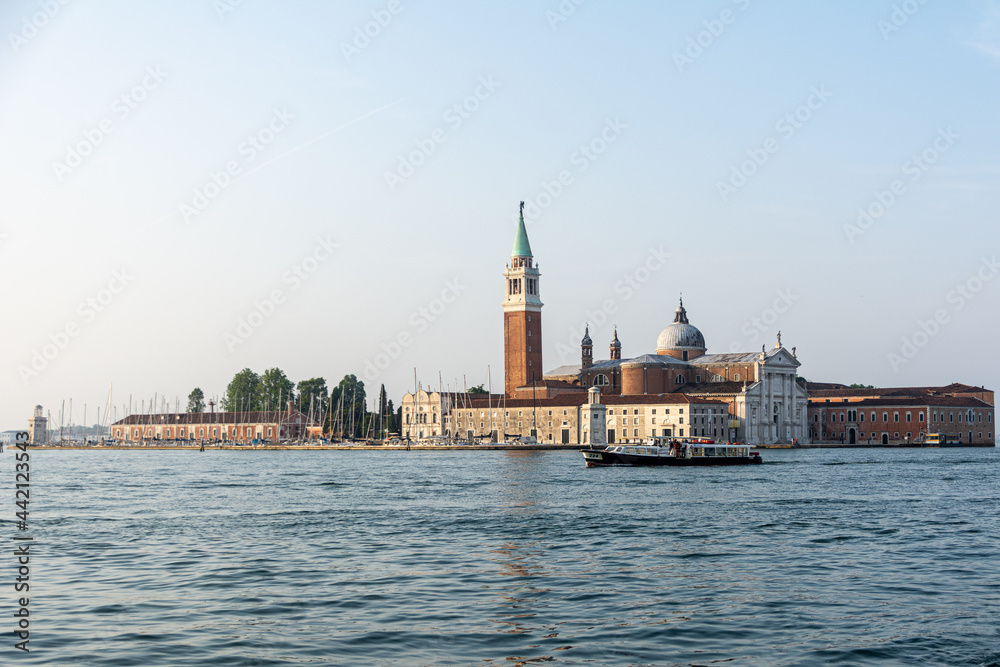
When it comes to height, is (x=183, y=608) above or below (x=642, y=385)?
below

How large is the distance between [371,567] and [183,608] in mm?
4500

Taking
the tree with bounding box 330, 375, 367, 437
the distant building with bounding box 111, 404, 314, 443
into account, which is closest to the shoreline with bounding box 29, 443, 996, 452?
the distant building with bounding box 111, 404, 314, 443

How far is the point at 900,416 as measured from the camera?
115m

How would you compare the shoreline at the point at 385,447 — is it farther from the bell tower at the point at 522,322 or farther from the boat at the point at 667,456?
the boat at the point at 667,456

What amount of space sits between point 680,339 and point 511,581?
106392 millimetres

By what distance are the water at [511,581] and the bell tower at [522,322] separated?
7826 centimetres

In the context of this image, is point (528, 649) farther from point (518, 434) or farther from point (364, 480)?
point (518, 434)

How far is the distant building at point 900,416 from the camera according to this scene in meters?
114

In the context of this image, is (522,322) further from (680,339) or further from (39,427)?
(39,427)

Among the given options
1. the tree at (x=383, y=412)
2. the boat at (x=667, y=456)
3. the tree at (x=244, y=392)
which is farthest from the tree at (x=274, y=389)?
the boat at (x=667, y=456)

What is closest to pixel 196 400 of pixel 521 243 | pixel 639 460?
pixel 521 243

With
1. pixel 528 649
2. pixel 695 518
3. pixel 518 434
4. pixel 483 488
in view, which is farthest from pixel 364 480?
pixel 518 434

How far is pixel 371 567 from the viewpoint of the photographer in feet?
64.8

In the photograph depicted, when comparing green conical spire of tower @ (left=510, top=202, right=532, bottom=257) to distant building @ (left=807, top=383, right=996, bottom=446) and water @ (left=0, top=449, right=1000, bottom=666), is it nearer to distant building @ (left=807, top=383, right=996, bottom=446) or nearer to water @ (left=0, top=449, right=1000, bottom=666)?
distant building @ (left=807, top=383, right=996, bottom=446)
